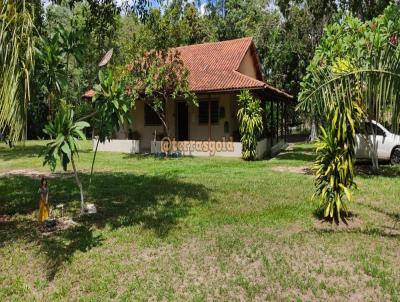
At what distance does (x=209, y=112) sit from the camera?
18812mm

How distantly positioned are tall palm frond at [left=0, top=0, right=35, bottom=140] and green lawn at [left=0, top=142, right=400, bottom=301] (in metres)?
1.97

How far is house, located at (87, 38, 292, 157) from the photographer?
18328mm

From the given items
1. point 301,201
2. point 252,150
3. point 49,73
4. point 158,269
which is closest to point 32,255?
point 158,269

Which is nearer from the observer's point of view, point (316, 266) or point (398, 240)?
point (316, 266)

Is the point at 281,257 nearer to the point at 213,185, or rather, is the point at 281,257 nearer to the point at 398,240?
the point at 398,240

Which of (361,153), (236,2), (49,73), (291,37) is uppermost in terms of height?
(236,2)

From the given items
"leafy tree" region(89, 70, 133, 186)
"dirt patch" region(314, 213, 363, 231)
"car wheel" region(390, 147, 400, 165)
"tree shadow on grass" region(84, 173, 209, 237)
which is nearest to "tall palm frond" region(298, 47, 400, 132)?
"dirt patch" region(314, 213, 363, 231)

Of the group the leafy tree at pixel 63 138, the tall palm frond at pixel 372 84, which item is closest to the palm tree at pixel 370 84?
the tall palm frond at pixel 372 84

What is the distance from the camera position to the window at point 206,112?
2008 centimetres

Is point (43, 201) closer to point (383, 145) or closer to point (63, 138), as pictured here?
point (63, 138)

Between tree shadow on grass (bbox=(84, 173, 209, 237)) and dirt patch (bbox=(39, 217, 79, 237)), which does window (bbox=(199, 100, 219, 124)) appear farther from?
dirt patch (bbox=(39, 217, 79, 237))

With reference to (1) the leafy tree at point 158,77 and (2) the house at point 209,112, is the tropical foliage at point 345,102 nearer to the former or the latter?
(2) the house at point 209,112

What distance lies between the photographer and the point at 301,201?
8.98 metres

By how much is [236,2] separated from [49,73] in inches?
1365
